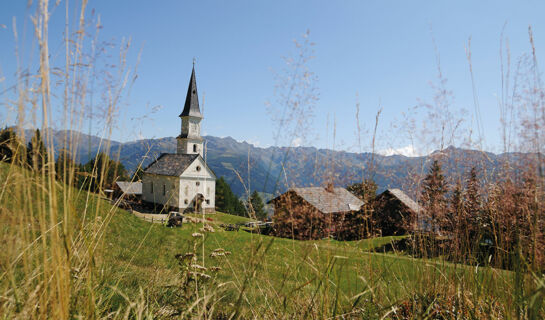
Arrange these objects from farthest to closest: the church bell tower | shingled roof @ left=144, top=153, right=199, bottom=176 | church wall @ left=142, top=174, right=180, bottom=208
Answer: the church bell tower → shingled roof @ left=144, top=153, right=199, bottom=176 → church wall @ left=142, top=174, right=180, bottom=208

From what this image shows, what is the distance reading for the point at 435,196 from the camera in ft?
9.12

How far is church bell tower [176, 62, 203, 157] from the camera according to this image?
3541 centimetres

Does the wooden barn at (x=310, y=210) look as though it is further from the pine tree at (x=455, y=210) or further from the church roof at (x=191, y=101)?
the church roof at (x=191, y=101)

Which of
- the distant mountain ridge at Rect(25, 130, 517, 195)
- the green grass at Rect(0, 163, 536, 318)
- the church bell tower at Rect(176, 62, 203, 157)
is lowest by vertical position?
the green grass at Rect(0, 163, 536, 318)

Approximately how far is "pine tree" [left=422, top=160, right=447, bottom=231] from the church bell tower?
33.7 meters

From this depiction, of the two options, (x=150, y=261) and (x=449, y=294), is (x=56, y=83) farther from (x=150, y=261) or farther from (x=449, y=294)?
(x=150, y=261)

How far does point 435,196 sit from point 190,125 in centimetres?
3516

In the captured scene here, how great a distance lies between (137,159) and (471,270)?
2734 mm

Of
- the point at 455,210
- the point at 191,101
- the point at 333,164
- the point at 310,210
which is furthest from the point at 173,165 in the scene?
the point at 455,210

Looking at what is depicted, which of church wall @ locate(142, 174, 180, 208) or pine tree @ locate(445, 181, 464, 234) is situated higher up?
pine tree @ locate(445, 181, 464, 234)

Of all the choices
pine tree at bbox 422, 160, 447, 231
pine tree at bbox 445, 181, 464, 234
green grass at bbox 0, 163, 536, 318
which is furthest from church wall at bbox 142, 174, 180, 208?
pine tree at bbox 445, 181, 464, 234

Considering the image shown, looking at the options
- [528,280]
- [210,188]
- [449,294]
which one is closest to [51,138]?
[528,280]

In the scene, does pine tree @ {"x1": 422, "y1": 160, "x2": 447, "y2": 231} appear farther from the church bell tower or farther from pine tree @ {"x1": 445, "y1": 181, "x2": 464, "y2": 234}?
the church bell tower

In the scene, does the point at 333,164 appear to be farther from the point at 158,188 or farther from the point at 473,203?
the point at 158,188
